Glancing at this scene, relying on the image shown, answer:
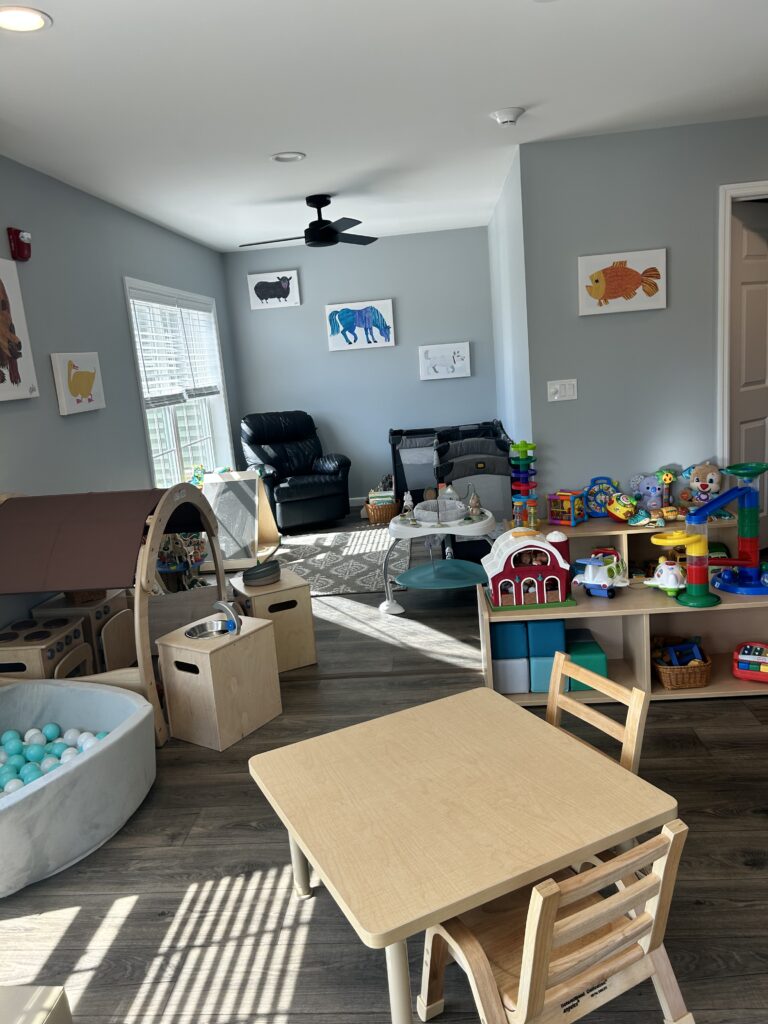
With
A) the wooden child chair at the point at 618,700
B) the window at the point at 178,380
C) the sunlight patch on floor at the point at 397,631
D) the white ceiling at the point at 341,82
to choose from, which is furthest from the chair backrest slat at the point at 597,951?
the window at the point at 178,380

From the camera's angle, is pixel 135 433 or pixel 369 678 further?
pixel 135 433

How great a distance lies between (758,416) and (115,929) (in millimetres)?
4212

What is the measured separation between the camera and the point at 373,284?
7.52m

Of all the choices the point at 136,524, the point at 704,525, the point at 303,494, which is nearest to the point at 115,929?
the point at 136,524

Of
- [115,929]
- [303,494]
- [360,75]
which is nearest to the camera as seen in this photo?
Result: [115,929]

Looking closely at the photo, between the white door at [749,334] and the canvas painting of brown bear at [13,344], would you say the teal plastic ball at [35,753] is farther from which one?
the white door at [749,334]

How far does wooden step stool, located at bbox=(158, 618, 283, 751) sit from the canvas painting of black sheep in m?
4.95

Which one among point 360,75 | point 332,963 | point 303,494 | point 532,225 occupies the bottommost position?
point 332,963

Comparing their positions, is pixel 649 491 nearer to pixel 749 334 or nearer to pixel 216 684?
pixel 749 334

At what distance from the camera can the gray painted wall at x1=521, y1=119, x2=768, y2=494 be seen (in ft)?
13.0

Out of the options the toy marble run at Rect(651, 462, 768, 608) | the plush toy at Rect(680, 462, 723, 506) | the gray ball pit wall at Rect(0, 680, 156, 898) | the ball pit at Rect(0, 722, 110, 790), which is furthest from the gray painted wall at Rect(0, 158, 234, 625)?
the plush toy at Rect(680, 462, 723, 506)

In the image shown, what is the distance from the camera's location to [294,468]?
23.9ft

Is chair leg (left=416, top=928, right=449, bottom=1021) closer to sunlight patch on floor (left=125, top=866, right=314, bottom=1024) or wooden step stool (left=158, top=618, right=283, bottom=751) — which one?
sunlight patch on floor (left=125, top=866, right=314, bottom=1024)

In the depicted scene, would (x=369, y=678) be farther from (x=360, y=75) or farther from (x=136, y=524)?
(x=360, y=75)
